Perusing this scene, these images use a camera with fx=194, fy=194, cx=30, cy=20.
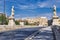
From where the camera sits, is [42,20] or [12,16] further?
[42,20]

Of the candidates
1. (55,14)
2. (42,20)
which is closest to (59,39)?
(55,14)

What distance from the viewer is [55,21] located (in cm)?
3725

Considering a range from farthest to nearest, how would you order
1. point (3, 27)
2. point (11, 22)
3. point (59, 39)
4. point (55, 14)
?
point (55, 14) < point (11, 22) < point (3, 27) < point (59, 39)

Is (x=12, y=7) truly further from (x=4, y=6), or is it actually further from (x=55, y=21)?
(x=55, y=21)

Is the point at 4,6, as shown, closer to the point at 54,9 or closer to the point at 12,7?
the point at 12,7

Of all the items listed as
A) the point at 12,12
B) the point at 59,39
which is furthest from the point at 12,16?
the point at 59,39

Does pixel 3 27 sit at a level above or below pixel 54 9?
below

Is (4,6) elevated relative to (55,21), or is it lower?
elevated

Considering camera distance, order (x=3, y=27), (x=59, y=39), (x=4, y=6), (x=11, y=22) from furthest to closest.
→ (x=11, y=22)
(x=4, y=6)
(x=3, y=27)
(x=59, y=39)

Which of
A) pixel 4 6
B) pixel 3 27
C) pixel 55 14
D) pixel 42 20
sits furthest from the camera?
pixel 42 20

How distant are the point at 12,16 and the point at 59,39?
88.9 ft

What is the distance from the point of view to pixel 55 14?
37.6 meters

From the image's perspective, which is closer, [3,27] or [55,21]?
[3,27]

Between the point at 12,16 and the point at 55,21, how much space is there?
8.30 metres
